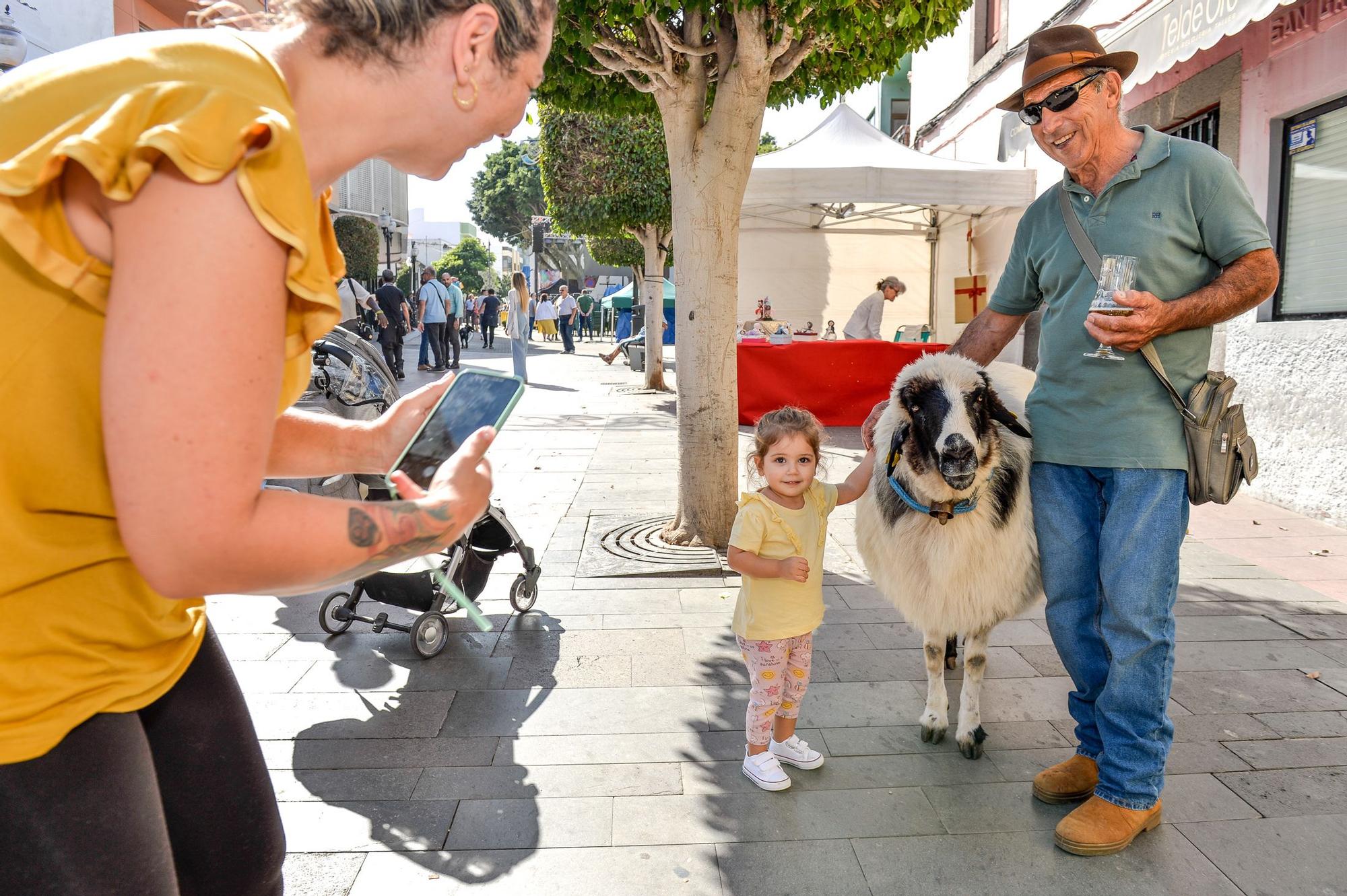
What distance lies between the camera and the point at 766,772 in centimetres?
338

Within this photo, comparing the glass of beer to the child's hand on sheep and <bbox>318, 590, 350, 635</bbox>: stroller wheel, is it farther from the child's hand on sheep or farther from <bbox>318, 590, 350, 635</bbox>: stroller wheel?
<bbox>318, 590, 350, 635</bbox>: stroller wheel

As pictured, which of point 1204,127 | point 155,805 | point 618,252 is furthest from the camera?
point 618,252

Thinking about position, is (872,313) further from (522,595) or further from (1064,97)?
(1064,97)

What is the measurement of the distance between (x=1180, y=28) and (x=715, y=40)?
12.8 feet

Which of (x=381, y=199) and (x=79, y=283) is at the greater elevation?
(x=381, y=199)

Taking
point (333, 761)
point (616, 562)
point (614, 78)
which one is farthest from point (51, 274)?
point (614, 78)

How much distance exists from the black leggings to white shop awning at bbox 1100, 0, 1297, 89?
696 cm

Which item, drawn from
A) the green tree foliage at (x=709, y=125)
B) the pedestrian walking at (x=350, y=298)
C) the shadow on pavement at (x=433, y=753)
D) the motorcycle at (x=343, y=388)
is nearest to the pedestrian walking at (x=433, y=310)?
the pedestrian walking at (x=350, y=298)

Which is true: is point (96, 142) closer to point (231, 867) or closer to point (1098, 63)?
point (231, 867)

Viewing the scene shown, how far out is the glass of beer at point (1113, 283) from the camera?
9.29 feet

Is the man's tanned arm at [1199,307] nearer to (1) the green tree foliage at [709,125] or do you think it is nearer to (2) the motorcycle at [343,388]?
(1) the green tree foliage at [709,125]

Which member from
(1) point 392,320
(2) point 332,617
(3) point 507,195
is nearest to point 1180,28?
(2) point 332,617

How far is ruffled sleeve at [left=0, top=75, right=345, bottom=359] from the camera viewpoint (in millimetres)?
979

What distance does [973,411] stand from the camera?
3518 millimetres
